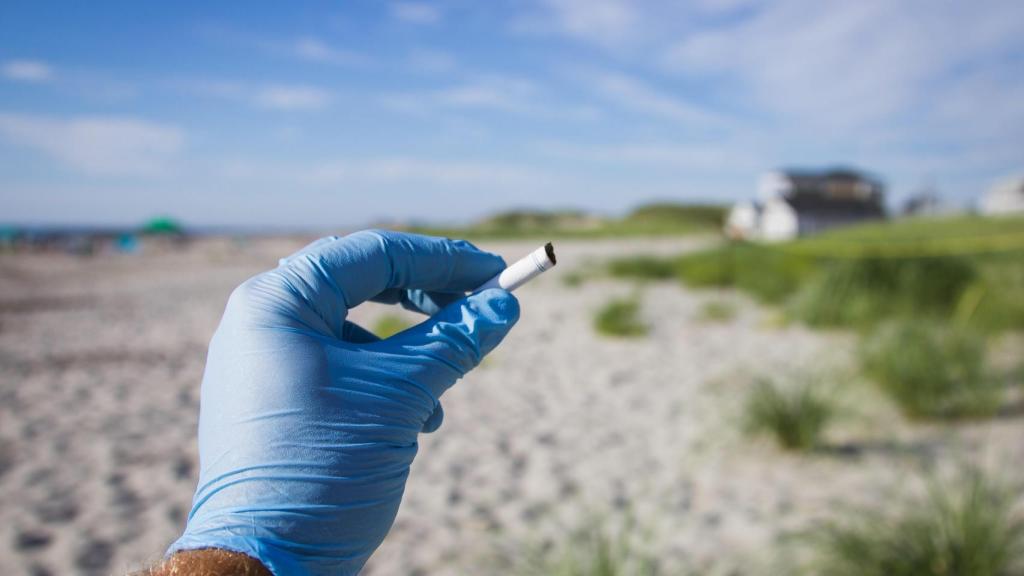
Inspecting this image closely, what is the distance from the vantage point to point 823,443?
3.60 metres

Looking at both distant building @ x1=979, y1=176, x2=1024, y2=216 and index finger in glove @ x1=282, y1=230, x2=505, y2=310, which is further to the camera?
distant building @ x1=979, y1=176, x2=1024, y2=216

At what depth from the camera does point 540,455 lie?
361cm

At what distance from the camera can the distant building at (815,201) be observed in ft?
56.9

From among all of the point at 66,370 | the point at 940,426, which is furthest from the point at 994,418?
the point at 66,370

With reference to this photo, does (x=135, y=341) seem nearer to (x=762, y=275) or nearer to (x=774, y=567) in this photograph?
(x=774, y=567)

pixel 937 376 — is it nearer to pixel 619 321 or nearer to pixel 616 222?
pixel 619 321

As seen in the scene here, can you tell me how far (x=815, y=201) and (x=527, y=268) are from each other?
1933 cm

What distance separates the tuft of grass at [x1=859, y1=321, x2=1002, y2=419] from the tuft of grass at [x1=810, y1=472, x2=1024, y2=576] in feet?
5.78

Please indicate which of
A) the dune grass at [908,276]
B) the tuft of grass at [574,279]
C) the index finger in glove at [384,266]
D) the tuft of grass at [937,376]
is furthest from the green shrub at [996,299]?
the tuft of grass at [574,279]

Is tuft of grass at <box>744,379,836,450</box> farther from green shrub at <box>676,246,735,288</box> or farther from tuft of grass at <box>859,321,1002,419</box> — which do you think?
green shrub at <box>676,246,735,288</box>

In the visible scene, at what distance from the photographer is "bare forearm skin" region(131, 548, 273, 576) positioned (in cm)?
80

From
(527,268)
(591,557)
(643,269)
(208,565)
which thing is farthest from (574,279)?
(208,565)

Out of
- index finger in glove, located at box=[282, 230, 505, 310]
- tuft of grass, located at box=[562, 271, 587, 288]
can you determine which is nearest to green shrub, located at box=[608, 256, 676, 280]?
tuft of grass, located at box=[562, 271, 587, 288]

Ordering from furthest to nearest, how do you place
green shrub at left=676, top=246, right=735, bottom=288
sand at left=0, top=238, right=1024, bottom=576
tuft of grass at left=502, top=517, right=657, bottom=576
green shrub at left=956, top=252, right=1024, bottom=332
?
green shrub at left=676, top=246, right=735, bottom=288 → green shrub at left=956, top=252, right=1024, bottom=332 → sand at left=0, top=238, right=1024, bottom=576 → tuft of grass at left=502, top=517, right=657, bottom=576
